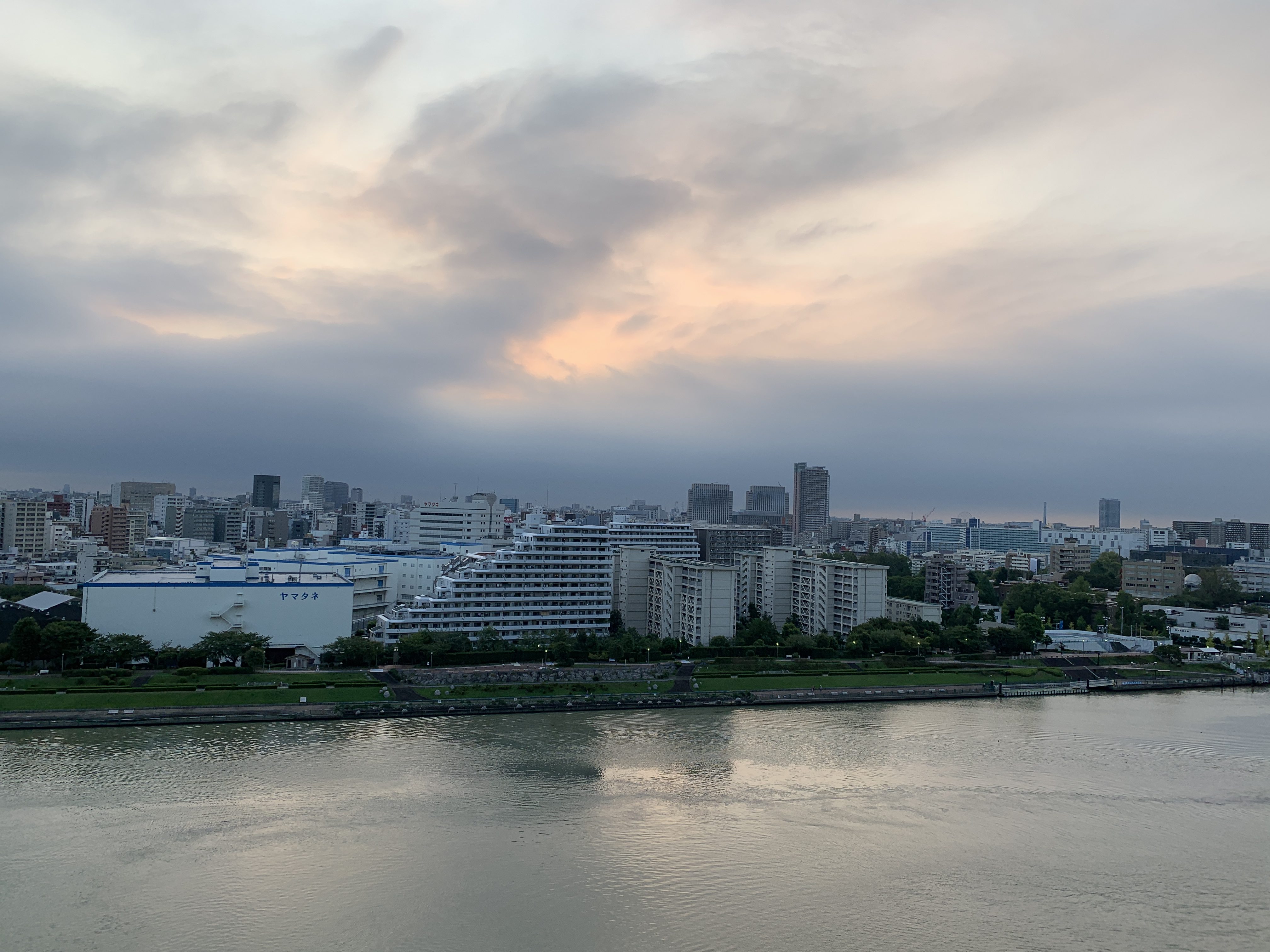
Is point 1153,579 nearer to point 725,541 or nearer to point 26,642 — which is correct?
point 725,541

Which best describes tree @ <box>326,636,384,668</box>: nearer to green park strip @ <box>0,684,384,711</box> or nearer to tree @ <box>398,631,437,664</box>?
tree @ <box>398,631,437,664</box>

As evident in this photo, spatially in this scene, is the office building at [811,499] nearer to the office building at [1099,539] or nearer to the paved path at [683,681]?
the office building at [1099,539]

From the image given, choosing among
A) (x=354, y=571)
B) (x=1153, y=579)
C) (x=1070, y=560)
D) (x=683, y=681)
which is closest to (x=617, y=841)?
(x=683, y=681)

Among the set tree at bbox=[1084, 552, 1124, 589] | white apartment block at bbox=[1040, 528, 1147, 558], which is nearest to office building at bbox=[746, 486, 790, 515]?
white apartment block at bbox=[1040, 528, 1147, 558]

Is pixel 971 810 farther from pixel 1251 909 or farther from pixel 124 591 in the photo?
pixel 124 591

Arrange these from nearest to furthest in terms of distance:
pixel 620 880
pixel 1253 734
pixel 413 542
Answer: pixel 620 880 < pixel 1253 734 < pixel 413 542

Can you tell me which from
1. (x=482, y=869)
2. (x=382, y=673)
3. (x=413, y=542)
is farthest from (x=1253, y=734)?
(x=413, y=542)
